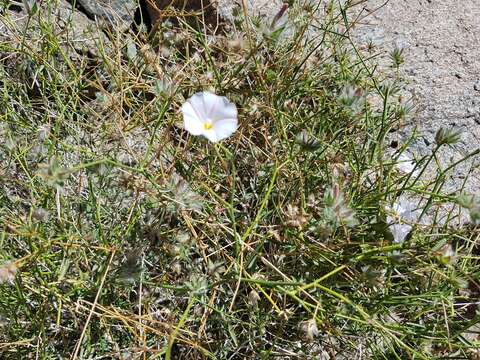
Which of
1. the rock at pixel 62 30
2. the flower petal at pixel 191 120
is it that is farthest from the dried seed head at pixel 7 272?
the rock at pixel 62 30

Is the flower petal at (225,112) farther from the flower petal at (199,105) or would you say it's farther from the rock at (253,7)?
the rock at (253,7)

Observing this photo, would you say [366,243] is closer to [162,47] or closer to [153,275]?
[153,275]

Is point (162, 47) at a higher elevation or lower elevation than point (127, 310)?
higher

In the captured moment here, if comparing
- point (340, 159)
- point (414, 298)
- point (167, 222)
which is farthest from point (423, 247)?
point (167, 222)

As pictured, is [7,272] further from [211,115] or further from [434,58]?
[434,58]

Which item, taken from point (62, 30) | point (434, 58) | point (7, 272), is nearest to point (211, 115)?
point (7, 272)

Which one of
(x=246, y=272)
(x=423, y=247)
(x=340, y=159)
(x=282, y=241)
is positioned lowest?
(x=246, y=272)

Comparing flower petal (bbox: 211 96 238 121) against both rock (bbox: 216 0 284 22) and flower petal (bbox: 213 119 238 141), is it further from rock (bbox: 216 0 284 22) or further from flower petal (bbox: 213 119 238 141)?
rock (bbox: 216 0 284 22)
